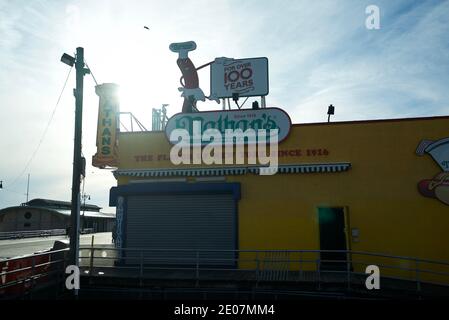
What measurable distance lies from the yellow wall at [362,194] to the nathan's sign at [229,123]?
0.71 meters

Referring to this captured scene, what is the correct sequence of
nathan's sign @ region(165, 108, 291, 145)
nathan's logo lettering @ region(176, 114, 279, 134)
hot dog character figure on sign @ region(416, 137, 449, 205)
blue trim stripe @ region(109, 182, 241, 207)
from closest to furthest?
hot dog character figure on sign @ region(416, 137, 449, 205) → blue trim stripe @ region(109, 182, 241, 207) → nathan's sign @ region(165, 108, 291, 145) → nathan's logo lettering @ region(176, 114, 279, 134)

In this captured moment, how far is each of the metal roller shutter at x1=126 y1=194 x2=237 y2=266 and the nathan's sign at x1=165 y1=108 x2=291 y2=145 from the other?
2.41 metres

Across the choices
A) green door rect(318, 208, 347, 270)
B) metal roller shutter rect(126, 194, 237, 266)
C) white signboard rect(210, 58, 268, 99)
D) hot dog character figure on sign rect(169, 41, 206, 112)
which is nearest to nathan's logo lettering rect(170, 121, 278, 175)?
metal roller shutter rect(126, 194, 237, 266)

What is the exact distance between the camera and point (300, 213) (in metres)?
14.8

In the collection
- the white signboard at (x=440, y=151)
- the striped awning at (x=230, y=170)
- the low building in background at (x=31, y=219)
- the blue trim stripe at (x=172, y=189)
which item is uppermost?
the white signboard at (x=440, y=151)

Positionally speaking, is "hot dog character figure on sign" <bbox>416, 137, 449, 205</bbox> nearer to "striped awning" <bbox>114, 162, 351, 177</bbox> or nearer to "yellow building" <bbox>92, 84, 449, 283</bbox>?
"yellow building" <bbox>92, 84, 449, 283</bbox>

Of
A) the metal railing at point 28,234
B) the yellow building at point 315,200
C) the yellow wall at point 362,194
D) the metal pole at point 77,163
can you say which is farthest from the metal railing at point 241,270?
the metal railing at point 28,234

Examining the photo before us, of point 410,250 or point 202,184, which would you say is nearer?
point 410,250

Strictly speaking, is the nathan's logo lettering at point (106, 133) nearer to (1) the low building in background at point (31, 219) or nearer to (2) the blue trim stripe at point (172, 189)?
(2) the blue trim stripe at point (172, 189)

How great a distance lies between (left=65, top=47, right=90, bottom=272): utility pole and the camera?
1203 cm

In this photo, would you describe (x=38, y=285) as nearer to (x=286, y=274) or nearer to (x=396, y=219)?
(x=286, y=274)

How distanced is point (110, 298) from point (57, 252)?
2.37m

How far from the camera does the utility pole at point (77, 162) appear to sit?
474 inches
